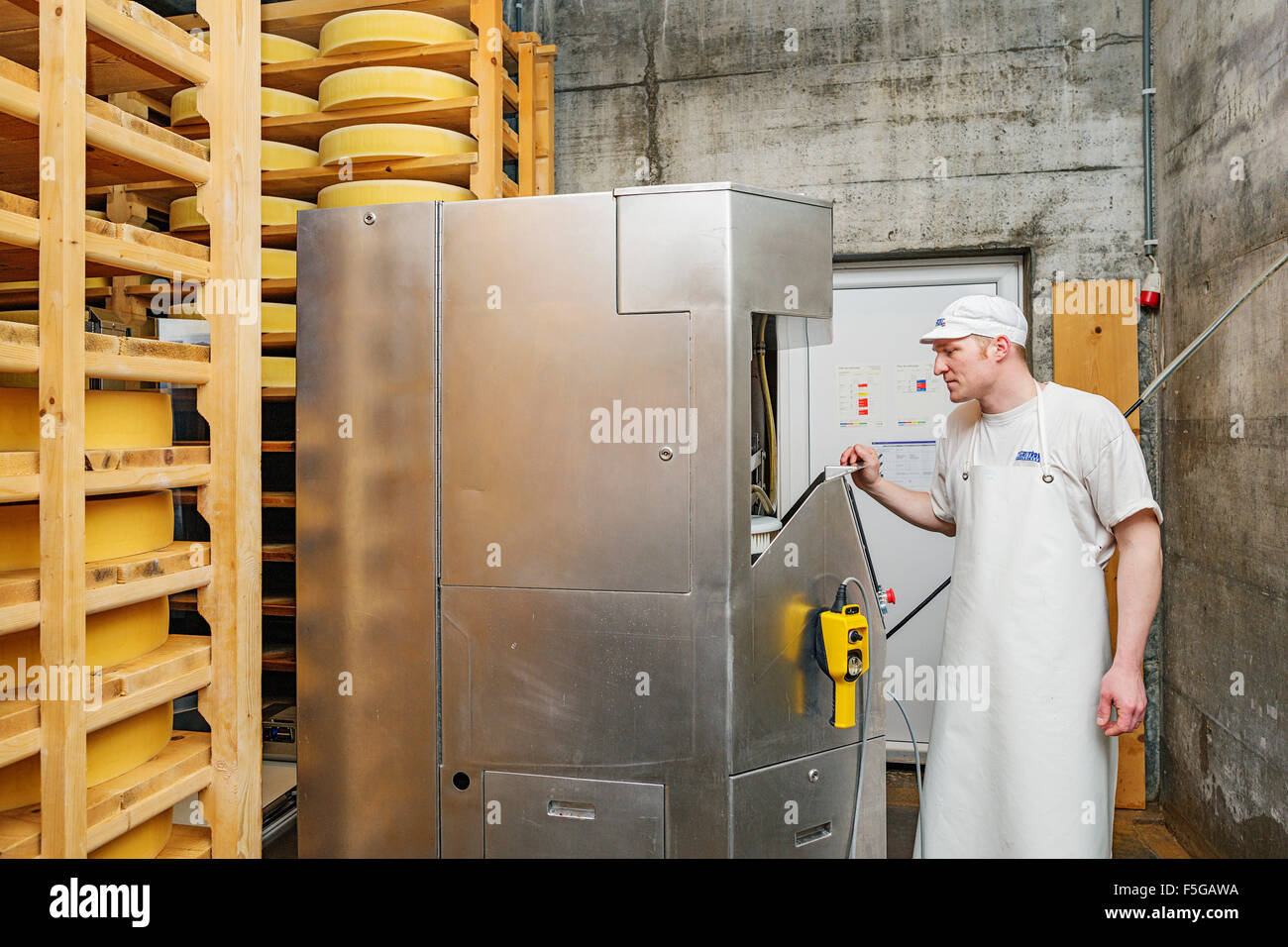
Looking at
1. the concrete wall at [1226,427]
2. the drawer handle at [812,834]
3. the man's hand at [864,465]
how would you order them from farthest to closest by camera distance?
the concrete wall at [1226,427]
the man's hand at [864,465]
the drawer handle at [812,834]

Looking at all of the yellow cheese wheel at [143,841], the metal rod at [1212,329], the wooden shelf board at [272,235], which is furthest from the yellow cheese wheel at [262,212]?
the metal rod at [1212,329]

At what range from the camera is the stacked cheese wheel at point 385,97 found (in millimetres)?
2359

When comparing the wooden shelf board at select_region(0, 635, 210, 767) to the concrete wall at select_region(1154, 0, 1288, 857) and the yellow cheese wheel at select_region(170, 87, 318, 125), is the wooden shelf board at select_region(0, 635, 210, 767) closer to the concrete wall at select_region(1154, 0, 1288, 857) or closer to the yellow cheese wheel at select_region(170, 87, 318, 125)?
the yellow cheese wheel at select_region(170, 87, 318, 125)

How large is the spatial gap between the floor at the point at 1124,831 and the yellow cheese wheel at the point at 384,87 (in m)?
2.68

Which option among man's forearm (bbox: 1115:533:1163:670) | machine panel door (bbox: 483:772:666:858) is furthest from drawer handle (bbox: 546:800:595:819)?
man's forearm (bbox: 1115:533:1163:670)

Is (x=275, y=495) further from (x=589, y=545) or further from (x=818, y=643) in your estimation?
(x=818, y=643)

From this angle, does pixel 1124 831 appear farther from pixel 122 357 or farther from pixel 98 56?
pixel 98 56

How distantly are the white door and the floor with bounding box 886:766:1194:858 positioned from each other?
11.6 inches

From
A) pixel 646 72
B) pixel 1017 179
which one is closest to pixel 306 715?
pixel 646 72

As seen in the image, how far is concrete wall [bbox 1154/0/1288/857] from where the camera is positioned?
2.30 meters

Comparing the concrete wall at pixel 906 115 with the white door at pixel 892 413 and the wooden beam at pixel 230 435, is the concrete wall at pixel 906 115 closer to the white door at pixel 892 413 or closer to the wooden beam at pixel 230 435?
the white door at pixel 892 413

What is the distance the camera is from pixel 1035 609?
1957 mm

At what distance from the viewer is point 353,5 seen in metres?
2.64

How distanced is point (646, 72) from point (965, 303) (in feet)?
6.53
